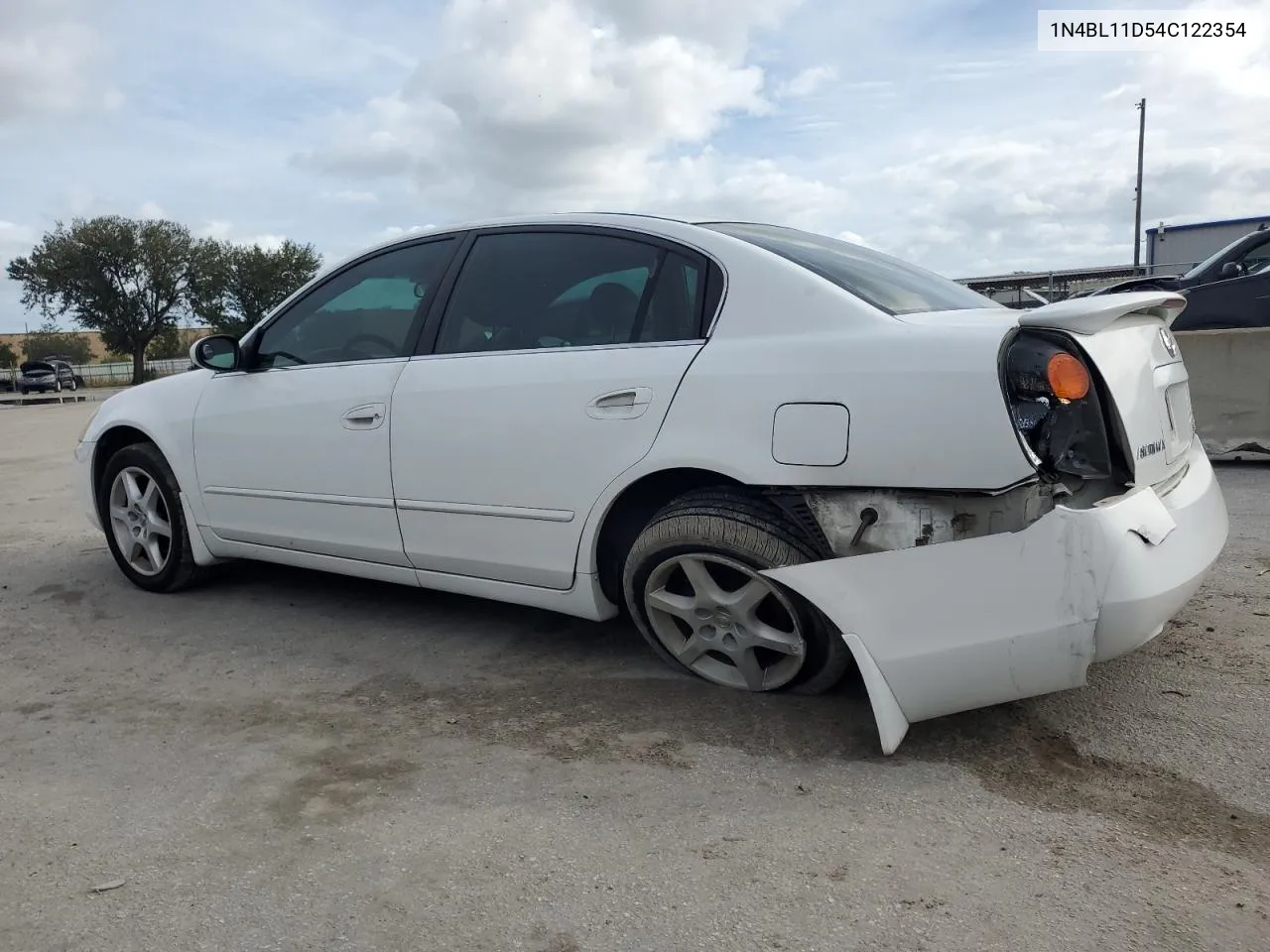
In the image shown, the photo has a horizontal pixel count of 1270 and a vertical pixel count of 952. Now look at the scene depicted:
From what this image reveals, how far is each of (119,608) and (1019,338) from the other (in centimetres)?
393

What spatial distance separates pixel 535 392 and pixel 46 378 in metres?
44.0

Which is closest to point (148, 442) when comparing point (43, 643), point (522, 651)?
point (43, 643)

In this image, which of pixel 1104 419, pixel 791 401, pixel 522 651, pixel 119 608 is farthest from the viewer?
pixel 119 608

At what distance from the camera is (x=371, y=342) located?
3820 mm

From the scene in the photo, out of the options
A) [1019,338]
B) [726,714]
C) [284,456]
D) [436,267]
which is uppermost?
[436,267]

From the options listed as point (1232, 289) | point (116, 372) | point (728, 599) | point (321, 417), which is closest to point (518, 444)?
point (728, 599)

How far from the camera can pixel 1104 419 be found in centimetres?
255

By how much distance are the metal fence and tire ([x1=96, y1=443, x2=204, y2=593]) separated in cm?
4907

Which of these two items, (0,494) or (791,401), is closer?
(791,401)

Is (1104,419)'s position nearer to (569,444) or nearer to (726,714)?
(726,714)

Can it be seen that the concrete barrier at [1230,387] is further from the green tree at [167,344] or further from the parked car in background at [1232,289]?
the green tree at [167,344]

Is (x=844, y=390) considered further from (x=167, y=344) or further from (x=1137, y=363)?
(x=167, y=344)

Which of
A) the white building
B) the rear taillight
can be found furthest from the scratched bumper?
the white building

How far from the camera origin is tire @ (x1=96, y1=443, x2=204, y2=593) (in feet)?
14.8
